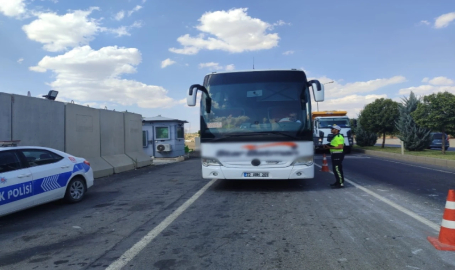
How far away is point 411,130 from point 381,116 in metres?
3.77

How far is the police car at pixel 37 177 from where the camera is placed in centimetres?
618

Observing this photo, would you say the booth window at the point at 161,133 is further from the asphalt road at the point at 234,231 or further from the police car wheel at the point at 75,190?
the police car wheel at the point at 75,190

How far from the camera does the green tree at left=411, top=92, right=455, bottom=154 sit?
20688 millimetres

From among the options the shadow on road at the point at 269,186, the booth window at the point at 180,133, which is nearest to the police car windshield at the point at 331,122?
the booth window at the point at 180,133

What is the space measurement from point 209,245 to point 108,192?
5623mm

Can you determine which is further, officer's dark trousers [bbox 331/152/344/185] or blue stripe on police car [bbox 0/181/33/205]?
officer's dark trousers [bbox 331/152/344/185]

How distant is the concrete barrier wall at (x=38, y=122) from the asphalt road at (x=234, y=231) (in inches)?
124

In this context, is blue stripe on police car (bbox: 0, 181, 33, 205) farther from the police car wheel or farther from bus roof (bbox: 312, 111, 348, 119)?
bus roof (bbox: 312, 111, 348, 119)

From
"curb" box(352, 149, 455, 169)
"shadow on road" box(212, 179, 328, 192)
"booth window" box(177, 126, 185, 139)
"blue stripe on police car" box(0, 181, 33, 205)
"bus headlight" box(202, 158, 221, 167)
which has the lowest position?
"curb" box(352, 149, 455, 169)

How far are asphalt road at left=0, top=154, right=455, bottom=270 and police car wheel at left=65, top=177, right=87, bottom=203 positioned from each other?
19cm

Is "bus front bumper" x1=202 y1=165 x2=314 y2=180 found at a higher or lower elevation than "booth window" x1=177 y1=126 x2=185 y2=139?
lower

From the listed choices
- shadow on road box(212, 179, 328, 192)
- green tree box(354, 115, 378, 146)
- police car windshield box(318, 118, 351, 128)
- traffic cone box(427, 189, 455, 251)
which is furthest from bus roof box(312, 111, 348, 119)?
traffic cone box(427, 189, 455, 251)

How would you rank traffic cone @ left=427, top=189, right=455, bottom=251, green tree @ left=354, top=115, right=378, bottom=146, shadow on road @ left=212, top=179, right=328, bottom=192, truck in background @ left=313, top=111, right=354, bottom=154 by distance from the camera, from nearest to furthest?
traffic cone @ left=427, top=189, right=455, bottom=251
shadow on road @ left=212, top=179, right=328, bottom=192
truck in background @ left=313, top=111, right=354, bottom=154
green tree @ left=354, top=115, right=378, bottom=146

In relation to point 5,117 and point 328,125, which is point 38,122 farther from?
point 328,125
